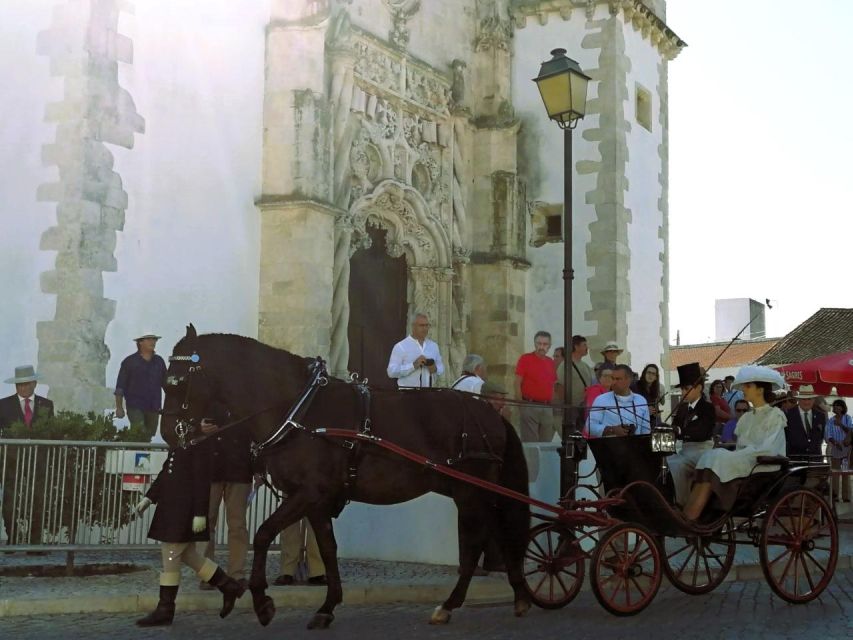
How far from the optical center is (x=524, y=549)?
Result: 7879 millimetres

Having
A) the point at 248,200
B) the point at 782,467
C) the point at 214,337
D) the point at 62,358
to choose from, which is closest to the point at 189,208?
the point at 248,200

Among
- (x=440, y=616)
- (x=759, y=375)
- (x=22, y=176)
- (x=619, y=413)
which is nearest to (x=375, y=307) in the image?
(x=22, y=176)

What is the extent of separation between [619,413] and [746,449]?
0.98m

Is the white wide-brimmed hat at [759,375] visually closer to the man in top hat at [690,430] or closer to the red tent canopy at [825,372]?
the man in top hat at [690,430]

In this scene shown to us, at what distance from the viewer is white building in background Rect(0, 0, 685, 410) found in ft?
42.7

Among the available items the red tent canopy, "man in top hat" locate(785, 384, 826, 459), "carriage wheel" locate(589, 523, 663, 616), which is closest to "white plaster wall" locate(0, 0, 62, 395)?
"carriage wheel" locate(589, 523, 663, 616)

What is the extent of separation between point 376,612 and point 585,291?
1311cm

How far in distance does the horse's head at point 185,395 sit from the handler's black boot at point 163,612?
943 mm

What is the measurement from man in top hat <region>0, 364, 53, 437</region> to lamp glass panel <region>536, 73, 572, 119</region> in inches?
224

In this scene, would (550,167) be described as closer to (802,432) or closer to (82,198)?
(802,432)

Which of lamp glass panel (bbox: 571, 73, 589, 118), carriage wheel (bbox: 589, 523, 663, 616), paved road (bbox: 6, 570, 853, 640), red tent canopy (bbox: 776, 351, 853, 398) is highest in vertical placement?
lamp glass panel (bbox: 571, 73, 589, 118)

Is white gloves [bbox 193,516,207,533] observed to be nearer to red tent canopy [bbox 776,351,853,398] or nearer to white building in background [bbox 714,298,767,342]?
red tent canopy [bbox 776,351,853,398]

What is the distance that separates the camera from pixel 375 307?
59.6 ft

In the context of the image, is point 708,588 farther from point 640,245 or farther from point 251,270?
point 640,245
